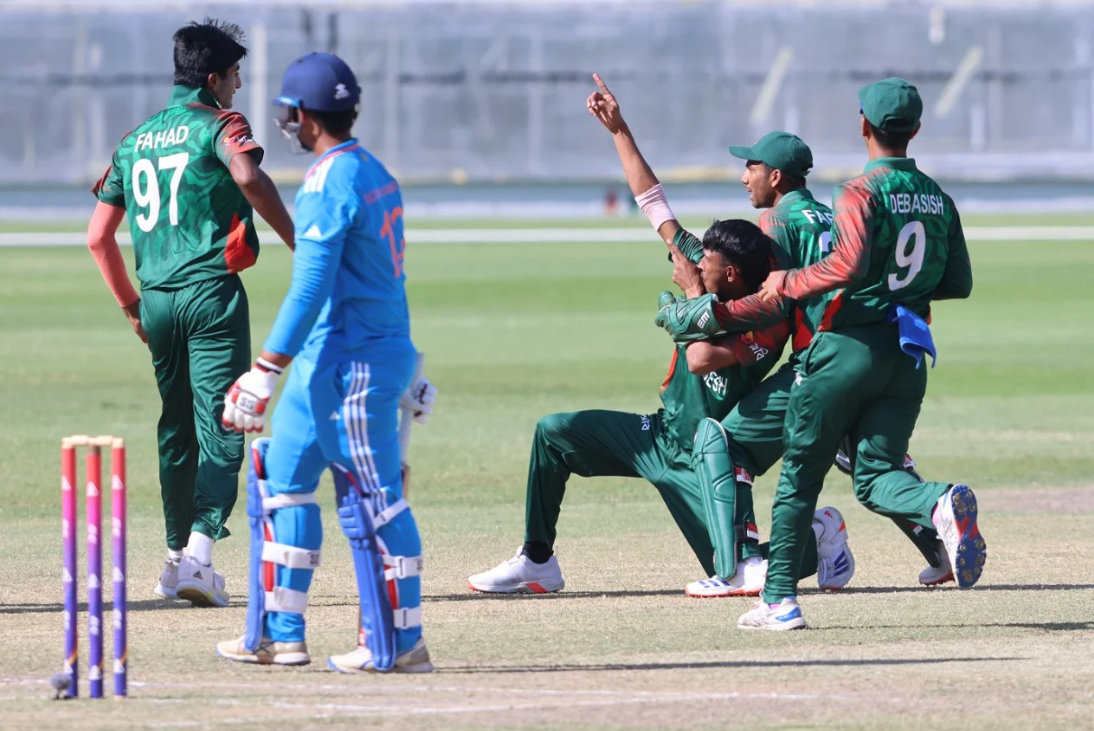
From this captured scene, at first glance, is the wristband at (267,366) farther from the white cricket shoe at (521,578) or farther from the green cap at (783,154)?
the green cap at (783,154)

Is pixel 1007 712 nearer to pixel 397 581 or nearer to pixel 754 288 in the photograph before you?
pixel 397 581

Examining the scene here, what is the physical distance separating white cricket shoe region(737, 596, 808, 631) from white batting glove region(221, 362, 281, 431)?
2.11m

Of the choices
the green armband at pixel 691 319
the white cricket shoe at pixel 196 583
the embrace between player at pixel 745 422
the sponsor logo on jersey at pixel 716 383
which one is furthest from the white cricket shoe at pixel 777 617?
the white cricket shoe at pixel 196 583

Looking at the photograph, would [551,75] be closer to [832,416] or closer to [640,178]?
[640,178]

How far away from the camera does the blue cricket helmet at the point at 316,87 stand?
19.4 ft

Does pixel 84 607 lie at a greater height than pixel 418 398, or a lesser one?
lesser

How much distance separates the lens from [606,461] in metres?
8.00

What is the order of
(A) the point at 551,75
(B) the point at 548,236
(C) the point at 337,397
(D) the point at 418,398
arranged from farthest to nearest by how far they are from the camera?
(A) the point at 551,75, (B) the point at 548,236, (D) the point at 418,398, (C) the point at 337,397

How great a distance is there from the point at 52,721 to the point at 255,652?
93 cm

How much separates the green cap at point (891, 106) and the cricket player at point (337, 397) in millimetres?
1938

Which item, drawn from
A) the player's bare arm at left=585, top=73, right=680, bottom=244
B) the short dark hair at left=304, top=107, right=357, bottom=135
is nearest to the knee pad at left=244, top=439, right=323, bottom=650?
the short dark hair at left=304, top=107, right=357, bottom=135

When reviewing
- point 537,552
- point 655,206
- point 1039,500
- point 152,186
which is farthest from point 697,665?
point 1039,500

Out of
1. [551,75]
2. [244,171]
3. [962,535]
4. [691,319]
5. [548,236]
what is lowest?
[962,535]

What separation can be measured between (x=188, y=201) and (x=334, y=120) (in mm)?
1614
